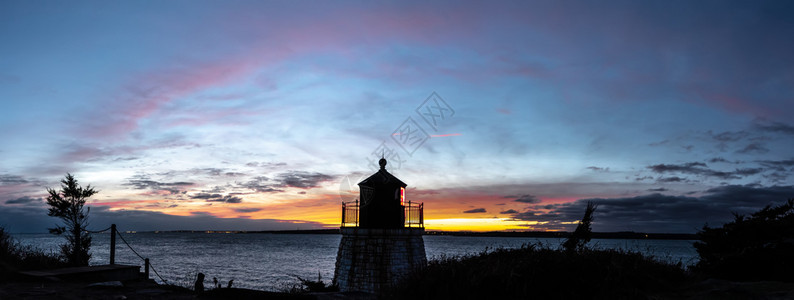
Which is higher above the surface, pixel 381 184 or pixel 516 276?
pixel 381 184

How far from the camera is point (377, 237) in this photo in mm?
19672

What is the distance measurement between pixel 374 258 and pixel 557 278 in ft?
44.5

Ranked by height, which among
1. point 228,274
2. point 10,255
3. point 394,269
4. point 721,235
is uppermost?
point 721,235

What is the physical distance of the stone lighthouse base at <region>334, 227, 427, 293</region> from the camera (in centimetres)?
1952

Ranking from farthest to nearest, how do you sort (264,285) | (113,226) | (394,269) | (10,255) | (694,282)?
(264,285), (394,269), (113,226), (10,255), (694,282)

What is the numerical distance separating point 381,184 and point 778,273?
14269 millimetres

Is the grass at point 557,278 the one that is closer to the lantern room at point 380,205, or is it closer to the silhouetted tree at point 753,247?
the silhouetted tree at point 753,247

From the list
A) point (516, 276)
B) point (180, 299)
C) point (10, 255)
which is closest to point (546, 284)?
point (516, 276)

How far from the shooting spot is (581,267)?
23.1 ft

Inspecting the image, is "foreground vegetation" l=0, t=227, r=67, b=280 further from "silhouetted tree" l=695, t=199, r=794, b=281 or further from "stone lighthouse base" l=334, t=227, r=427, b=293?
"silhouetted tree" l=695, t=199, r=794, b=281

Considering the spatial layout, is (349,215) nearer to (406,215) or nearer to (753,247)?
(406,215)

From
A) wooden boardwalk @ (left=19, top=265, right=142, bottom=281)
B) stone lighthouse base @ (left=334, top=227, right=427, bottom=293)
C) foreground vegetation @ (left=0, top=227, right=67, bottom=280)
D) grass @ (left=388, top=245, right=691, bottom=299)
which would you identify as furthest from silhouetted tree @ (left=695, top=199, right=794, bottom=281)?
foreground vegetation @ (left=0, top=227, right=67, bottom=280)

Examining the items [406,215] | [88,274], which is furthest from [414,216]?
[88,274]

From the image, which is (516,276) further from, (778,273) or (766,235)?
(766,235)
